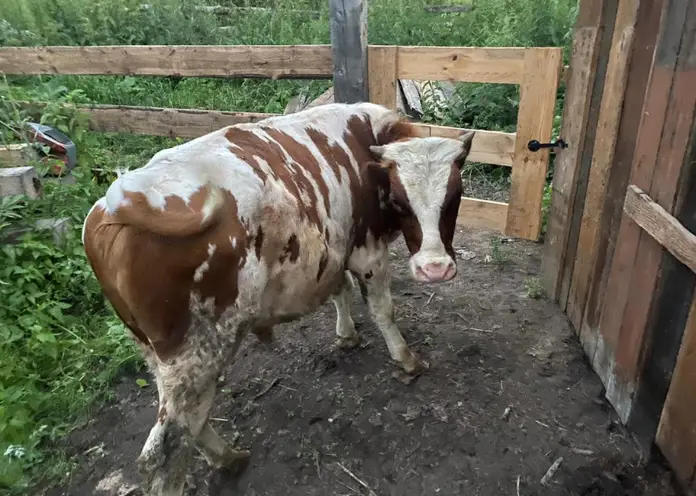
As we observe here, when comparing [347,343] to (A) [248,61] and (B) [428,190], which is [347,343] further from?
(A) [248,61]

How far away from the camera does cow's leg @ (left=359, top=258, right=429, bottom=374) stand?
3.23 metres

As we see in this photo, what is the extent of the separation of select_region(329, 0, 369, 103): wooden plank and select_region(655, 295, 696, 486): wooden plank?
10.1 ft

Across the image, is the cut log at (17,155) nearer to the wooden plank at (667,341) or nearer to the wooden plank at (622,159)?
the wooden plank at (622,159)

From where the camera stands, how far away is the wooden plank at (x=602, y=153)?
2865 mm

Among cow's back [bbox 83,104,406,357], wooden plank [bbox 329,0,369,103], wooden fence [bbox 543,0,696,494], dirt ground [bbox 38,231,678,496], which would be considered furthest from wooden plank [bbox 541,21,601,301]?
cow's back [bbox 83,104,406,357]

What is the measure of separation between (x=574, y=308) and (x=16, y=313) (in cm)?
392

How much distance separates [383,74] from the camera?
450 cm

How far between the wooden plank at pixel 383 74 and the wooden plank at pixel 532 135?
3.47 ft

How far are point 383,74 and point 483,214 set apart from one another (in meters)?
1.53

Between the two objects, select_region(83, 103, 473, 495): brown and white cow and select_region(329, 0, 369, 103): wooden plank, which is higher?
select_region(329, 0, 369, 103): wooden plank

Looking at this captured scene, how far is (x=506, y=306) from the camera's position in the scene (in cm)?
404

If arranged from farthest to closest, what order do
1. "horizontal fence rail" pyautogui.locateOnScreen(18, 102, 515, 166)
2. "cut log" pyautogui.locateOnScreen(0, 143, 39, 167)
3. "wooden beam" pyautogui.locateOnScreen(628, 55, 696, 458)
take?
"horizontal fence rail" pyautogui.locateOnScreen(18, 102, 515, 166) → "cut log" pyautogui.locateOnScreen(0, 143, 39, 167) → "wooden beam" pyautogui.locateOnScreen(628, 55, 696, 458)

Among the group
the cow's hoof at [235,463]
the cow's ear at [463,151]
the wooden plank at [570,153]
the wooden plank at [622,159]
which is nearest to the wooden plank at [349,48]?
the wooden plank at [570,153]

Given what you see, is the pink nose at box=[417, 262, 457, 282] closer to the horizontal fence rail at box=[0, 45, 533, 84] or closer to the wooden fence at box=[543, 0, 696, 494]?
the wooden fence at box=[543, 0, 696, 494]
